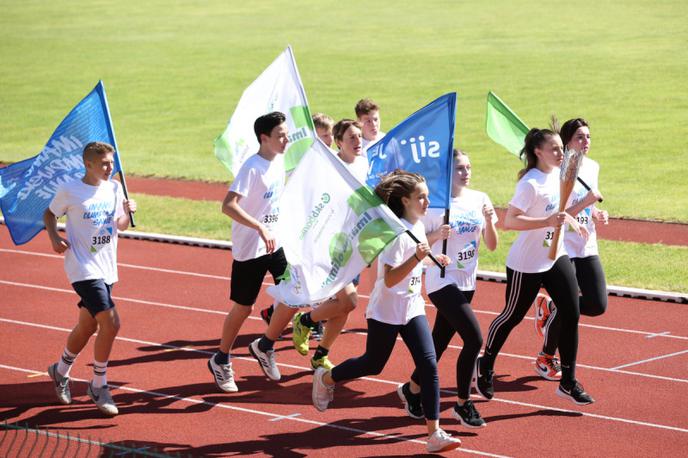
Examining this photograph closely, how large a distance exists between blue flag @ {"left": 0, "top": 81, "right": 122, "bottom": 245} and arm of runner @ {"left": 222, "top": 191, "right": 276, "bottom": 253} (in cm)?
110

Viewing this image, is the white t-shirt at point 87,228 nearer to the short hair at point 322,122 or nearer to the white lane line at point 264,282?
the short hair at point 322,122

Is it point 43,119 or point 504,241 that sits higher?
point 43,119

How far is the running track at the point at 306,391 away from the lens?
8195 mm

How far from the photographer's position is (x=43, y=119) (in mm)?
33188

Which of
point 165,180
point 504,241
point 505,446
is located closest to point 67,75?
point 165,180

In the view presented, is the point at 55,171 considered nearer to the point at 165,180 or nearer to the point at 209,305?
the point at 209,305

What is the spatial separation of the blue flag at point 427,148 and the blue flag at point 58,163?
2.33 m

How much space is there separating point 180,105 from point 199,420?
88.6 ft

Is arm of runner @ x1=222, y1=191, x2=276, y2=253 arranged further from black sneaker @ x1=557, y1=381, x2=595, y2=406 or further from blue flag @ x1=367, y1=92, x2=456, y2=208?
black sneaker @ x1=557, y1=381, x2=595, y2=406

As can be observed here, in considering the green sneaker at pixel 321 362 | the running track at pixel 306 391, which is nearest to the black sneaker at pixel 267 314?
the running track at pixel 306 391

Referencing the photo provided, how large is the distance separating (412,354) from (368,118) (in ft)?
13.6

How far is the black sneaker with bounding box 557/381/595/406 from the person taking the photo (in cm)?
885

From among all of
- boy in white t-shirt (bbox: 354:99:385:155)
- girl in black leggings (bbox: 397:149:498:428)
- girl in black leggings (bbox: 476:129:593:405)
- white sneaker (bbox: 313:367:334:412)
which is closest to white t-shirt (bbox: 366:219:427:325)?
girl in black leggings (bbox: 397:149:498:428)

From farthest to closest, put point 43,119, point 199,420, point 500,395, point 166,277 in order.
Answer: point 43,119 < point 166,277 < point 500,395 < point 199,420
